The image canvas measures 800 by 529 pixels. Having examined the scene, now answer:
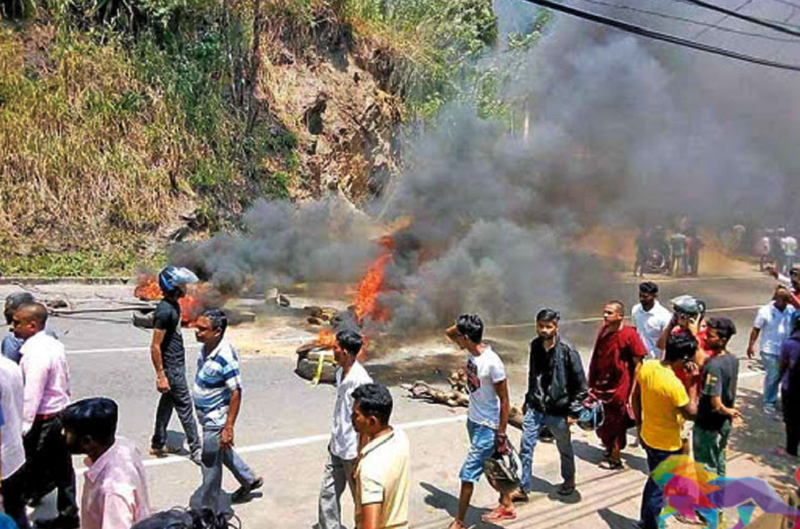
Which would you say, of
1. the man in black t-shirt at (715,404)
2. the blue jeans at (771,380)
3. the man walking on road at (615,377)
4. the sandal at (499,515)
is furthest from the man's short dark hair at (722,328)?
the blue jeans at (771,380)

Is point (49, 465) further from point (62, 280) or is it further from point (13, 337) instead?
point (62, 280)

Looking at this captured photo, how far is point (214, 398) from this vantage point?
14.4 feet

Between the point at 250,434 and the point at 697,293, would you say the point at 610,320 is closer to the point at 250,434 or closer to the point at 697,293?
the point at 250,434

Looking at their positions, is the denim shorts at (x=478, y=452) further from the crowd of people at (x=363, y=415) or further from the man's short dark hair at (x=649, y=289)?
the man's short dark hair at (x=649, y=289)

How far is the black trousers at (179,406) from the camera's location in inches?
210

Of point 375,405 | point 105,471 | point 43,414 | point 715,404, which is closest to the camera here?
point 105,471

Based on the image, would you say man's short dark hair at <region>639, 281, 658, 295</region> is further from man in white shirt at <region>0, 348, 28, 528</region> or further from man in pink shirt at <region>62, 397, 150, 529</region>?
man in white shirt at <region>0, 348, 28, 528</region>

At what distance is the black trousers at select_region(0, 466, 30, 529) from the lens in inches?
146

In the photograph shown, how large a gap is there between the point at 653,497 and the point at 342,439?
2219 mm

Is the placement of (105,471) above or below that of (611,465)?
above

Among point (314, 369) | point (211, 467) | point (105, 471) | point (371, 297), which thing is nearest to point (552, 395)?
point (211, 467)

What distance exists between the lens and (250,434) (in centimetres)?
627

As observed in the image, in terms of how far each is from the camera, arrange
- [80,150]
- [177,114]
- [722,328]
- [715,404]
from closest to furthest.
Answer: [715,404], [722,328], [80,150], [177,114]

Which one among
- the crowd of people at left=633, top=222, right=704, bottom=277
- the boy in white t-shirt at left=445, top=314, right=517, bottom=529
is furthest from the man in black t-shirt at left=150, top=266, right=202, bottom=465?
the crowd of people at left=633, top=222, right=704, bottom=277
